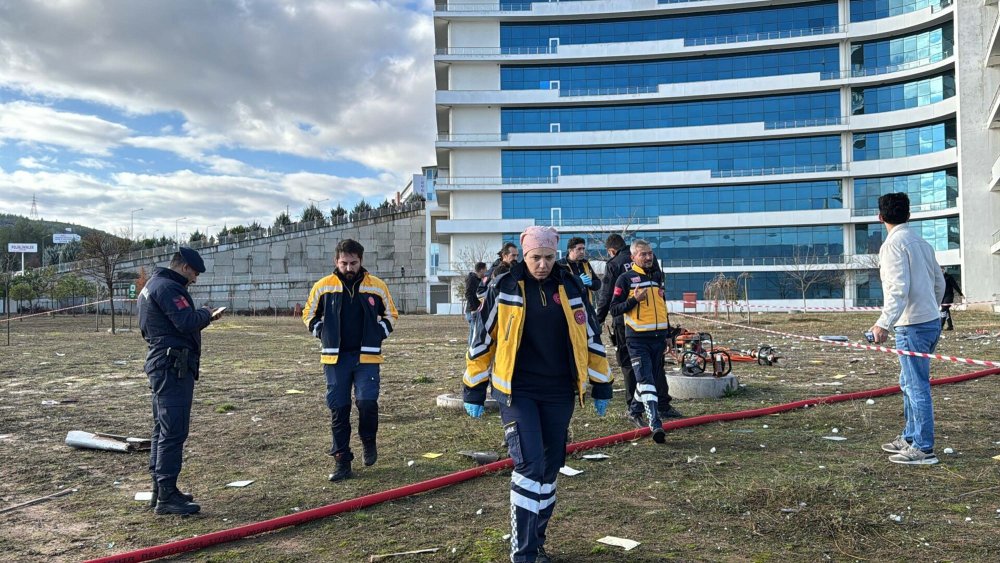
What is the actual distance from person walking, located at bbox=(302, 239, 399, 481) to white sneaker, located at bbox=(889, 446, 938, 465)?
4.30 m

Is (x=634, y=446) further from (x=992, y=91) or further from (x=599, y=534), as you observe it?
(x=992, y=91)

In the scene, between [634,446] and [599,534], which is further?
[634,446]

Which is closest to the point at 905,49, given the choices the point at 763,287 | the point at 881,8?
the point at 881,8

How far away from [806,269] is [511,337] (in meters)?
55.7

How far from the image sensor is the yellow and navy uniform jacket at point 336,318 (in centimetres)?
596

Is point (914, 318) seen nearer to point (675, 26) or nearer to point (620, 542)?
point (620, 542)

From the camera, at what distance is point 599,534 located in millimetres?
4438

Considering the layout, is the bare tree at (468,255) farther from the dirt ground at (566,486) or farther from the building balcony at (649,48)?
the dirt ground at (566,486)

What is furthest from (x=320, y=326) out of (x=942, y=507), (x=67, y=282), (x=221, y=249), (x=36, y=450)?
(x=221, y=249)

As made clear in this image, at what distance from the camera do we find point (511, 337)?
13.1ft

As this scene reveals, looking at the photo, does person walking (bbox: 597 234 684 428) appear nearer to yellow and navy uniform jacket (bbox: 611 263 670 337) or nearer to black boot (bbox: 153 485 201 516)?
yellow and navy uniform jacket (bbox: 611 263 670 337)

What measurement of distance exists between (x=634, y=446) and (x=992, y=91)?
168 feet

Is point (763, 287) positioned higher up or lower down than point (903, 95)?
lower down

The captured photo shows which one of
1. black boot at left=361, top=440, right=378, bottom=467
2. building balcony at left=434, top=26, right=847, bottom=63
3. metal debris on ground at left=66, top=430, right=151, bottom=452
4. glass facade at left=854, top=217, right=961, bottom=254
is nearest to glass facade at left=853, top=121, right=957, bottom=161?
glass facade at left=854, top=217, right=961, bottom=254
